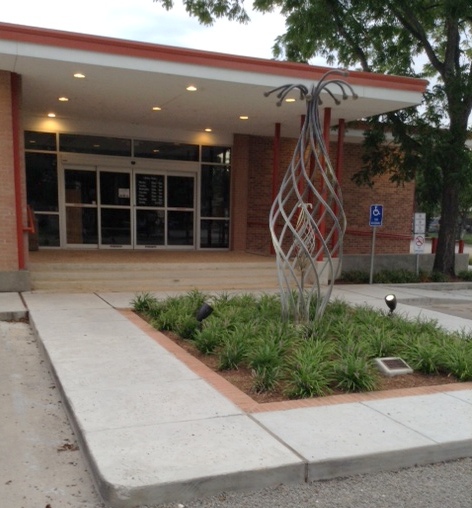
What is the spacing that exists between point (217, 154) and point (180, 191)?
1.67 m

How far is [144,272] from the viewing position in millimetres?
11023

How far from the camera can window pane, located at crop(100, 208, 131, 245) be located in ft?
47.3

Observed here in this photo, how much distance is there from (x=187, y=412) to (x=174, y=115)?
10.1 m

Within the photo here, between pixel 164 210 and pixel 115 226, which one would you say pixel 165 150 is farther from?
pixel 115 226

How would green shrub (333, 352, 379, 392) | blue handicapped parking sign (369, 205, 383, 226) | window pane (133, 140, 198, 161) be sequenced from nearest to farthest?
green shrub (333, 352, 379, 392) < blue handicapped parking sign (369, 205, 383, 226) < window pane (133, 140, 198, 161)

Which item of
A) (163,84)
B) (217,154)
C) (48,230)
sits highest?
(163,84)

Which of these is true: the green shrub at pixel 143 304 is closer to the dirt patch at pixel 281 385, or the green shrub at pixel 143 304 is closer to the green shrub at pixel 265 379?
the dirt patch at pixel 281 385

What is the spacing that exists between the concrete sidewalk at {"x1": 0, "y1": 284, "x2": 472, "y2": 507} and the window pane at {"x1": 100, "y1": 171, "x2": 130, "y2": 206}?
897cm

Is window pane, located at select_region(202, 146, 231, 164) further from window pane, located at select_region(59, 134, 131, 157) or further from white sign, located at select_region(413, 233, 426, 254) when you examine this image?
white sign, located at select_region(413, 233, 426, 254)

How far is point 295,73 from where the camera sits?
32.0 ft

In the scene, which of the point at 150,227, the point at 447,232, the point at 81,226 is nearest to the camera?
the point at 81,226

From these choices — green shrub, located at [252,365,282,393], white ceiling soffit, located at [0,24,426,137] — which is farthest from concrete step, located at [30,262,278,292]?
green shrub, located at [252,365,282,393]

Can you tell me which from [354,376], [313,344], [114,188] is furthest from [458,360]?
[114,188]

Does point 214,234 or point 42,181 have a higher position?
point 42,181
